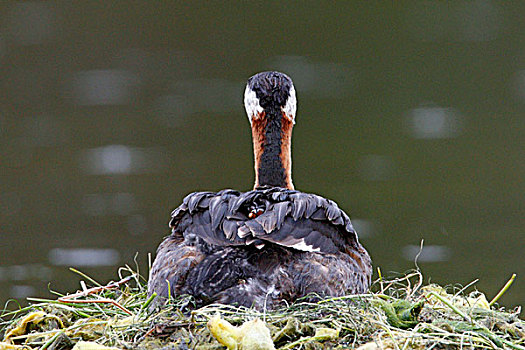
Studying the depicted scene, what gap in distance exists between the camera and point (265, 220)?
1985 millimetres

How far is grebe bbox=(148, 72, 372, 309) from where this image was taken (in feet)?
6.43

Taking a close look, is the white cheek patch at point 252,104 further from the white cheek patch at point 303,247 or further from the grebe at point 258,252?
the white cheek patch at point 303,247

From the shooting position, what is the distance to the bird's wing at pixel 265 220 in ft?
6.50

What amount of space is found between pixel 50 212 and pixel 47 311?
74.3 inches

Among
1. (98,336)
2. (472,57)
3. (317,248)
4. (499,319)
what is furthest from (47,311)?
(472,57)

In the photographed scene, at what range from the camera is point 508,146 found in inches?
146

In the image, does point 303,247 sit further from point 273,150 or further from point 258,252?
point 273,150

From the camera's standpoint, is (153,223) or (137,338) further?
(153,223)

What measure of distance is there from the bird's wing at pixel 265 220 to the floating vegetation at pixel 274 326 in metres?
0.20

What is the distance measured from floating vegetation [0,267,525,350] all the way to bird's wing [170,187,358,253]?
7.9 inches

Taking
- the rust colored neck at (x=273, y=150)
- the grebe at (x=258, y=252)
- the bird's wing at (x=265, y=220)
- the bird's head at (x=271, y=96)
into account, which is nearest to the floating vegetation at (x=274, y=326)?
the grebe at (x=258, y=252)

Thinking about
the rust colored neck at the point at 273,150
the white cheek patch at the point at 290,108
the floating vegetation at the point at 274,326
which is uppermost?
the white cheek patch at the point at 290,108

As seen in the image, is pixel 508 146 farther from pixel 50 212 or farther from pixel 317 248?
pixel 50 212

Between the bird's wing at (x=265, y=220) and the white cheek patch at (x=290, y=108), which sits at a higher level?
the white cheek patch at (x=290, y=108)
